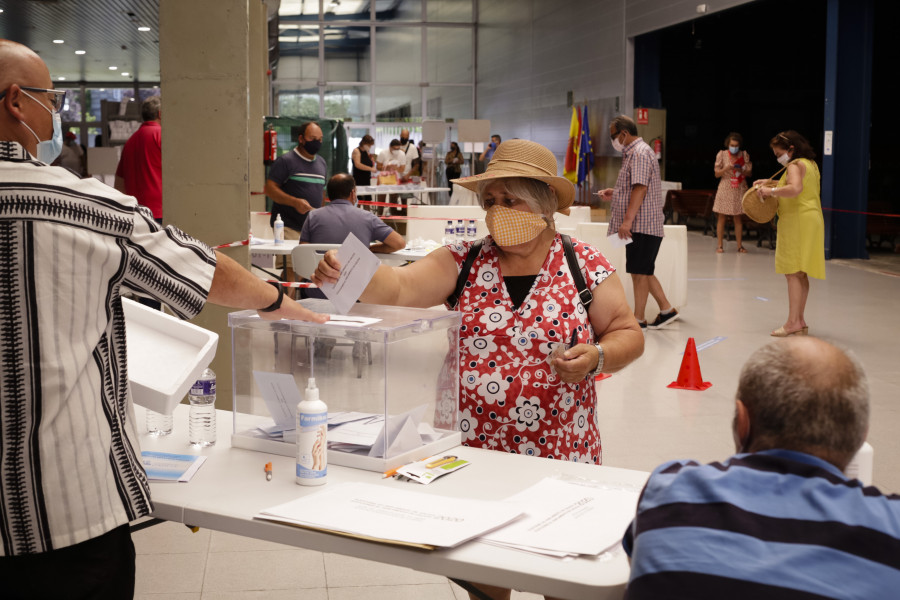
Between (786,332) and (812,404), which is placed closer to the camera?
(812,404)

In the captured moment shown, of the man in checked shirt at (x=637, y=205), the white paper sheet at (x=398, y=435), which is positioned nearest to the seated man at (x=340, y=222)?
the man in checked shirt at (x=637, y=205)

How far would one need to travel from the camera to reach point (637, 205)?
8.19 m

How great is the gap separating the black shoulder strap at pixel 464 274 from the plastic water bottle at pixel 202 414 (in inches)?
28.0

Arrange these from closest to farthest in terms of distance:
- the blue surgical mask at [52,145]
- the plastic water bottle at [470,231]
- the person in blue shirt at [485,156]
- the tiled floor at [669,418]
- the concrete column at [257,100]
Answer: the blue surgical mask at [52,145] → the tiled floor at [669,418] → the plastic water bottle at [470,231] → the concrete column at [257,100] → the person in blue shirt at [485,156]

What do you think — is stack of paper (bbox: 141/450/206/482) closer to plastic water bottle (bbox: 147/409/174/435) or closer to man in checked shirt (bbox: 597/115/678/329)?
plastic water bottle (bbox: 147/409/174/435)

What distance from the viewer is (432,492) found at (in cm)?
209

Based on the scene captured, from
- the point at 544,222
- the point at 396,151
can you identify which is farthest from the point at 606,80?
the point at 544,222

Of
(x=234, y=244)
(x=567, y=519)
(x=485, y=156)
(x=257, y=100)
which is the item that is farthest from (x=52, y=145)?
(x=485, y=156)

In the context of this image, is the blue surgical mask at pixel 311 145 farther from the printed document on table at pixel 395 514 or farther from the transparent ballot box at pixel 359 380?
the printed document on table at pixel 395 514

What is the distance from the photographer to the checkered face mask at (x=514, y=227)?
2.64 meters

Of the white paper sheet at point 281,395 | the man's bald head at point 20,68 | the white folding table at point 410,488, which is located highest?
the man's bald head at point 20,68

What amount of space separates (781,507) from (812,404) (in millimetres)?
163

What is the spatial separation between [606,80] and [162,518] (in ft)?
62.5

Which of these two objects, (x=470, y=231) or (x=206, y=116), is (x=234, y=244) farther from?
(x=470, y=231)
